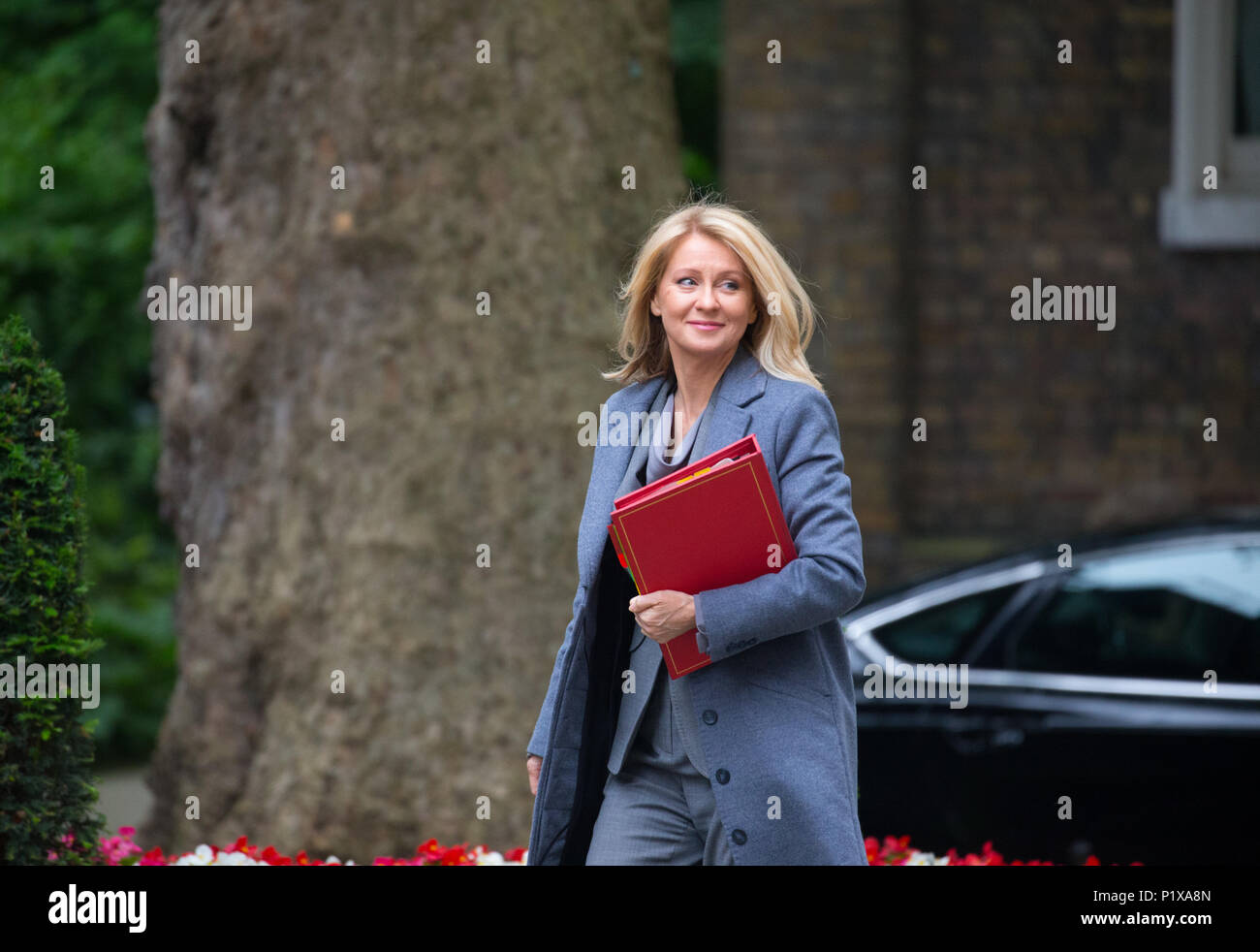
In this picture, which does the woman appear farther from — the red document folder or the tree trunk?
the tree trunk

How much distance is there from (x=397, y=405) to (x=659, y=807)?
2.42 m

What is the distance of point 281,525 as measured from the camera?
5055 millimetres

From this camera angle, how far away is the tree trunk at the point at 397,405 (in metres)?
4.88

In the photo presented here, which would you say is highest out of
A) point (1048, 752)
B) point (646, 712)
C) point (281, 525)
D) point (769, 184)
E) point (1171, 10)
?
point (1171, 10)

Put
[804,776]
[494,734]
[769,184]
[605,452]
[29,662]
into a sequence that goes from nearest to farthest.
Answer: [804,776] < [605,452] < [29,662] < [494,734] < [769,184]

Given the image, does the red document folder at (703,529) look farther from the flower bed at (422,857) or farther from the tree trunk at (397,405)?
the tree trunk at (397,405)

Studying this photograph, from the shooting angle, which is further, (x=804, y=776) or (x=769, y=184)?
(x=769, y=184)

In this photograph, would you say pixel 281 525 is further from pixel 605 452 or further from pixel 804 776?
pixel 804 776

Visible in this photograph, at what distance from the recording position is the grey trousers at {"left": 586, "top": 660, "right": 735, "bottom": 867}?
2785mm

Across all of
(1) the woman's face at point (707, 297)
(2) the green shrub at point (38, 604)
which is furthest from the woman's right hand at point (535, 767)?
(2) the green shrub at point (38, 604)

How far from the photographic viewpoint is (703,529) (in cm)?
261

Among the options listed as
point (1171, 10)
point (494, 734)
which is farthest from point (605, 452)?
point (1171, 10)

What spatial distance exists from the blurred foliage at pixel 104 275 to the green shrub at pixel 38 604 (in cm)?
612
